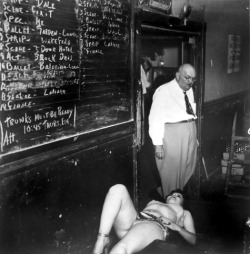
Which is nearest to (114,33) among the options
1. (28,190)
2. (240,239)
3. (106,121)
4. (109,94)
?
(109,94)

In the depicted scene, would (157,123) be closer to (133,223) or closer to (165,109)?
(165,109)

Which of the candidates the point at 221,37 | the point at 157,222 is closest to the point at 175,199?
the point at 157,222

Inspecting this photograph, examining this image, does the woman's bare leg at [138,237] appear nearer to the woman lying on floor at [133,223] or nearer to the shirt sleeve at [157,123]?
the woman lying on floor at [133,223]

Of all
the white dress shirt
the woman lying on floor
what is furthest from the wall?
the woman lying on floor

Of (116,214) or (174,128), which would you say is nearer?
(116,214)

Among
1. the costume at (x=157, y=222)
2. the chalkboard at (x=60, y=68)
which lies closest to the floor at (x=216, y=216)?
the costume at (x=157, y=222)

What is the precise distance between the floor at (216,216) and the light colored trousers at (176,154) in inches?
15.0

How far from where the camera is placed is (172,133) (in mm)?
5156

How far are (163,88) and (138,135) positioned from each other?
2.74 feet

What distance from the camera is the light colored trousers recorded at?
5.17 m

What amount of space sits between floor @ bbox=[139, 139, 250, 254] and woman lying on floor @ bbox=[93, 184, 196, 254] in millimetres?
199

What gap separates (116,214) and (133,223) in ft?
0.95

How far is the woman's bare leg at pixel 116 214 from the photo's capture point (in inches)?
125

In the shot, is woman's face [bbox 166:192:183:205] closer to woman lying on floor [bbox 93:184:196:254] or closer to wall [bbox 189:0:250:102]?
woman lying on floor [bbox 93:184:196:254]
